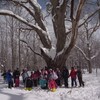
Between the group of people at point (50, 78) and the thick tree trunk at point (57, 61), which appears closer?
the group of people at point (50, 78)

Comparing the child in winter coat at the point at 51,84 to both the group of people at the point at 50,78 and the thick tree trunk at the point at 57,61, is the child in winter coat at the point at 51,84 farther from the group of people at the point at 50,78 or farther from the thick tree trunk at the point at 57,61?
the thick tree trunk at the point at 57,61

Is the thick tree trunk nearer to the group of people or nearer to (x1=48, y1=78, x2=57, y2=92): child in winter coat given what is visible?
the group of people

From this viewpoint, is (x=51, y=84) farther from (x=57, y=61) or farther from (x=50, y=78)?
(x=57, y=61)

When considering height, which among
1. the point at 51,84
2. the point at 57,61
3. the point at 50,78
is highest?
the point at 57,61

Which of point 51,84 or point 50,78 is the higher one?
point 50,78

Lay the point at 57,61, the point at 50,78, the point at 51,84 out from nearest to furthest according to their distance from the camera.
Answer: the point at 51,84, the point at 50,78, the point at 57,61

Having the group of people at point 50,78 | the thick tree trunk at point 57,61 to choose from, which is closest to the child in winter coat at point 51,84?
the group of people at point 50,78

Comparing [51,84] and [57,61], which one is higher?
[57,61]

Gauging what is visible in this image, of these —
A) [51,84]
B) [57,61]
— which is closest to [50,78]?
[51,84]

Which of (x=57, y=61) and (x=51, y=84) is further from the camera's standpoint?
(x=57, y=61)

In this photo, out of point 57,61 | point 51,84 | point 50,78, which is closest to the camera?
point 51,84

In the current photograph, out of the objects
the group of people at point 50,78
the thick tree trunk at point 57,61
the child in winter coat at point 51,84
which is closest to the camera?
the child in winter coat at point 51,84

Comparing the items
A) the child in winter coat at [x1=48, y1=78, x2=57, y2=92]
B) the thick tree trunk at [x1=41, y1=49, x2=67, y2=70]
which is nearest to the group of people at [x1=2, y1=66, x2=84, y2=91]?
the child in winter coat at [x1=48, y1=78, x2=57, y2=92]

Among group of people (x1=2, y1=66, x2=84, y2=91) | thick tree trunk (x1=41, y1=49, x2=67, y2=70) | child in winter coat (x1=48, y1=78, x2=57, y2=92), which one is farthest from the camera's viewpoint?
thick tree trunk (x1=41, y1=49, x2=67, y2=70)
